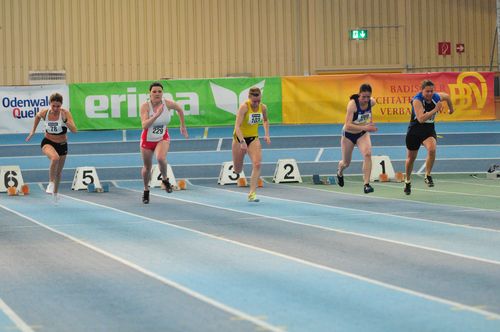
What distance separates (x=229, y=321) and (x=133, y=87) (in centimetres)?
1887

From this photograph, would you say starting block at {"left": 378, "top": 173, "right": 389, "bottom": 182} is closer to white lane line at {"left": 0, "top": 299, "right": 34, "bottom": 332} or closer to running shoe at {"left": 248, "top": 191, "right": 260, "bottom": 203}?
running shoe at {"left": 248, "top": 191, "right": 260, "bottom": 203}

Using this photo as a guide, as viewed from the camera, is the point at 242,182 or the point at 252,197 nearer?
the point at 252,197

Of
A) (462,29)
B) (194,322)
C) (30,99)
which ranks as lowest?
(194,322)

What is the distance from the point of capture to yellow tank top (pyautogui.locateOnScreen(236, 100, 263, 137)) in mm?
16578

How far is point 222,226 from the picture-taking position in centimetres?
1334

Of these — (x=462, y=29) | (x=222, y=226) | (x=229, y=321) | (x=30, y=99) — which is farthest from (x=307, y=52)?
(x=229, y=321)

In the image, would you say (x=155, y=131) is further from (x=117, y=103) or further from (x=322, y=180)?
(x=117, y=103)

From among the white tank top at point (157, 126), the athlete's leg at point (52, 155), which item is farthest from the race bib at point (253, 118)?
the athlete's leg at point (52, 155)

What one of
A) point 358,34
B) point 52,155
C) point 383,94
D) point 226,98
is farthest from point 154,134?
point 358,34

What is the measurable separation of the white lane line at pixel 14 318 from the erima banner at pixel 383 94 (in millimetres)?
17846

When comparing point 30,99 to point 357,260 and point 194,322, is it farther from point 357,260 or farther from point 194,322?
point 194,322

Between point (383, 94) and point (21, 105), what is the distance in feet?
26.1

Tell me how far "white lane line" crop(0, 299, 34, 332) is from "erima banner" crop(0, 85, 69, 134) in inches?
696

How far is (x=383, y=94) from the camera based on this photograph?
83.8 ft
